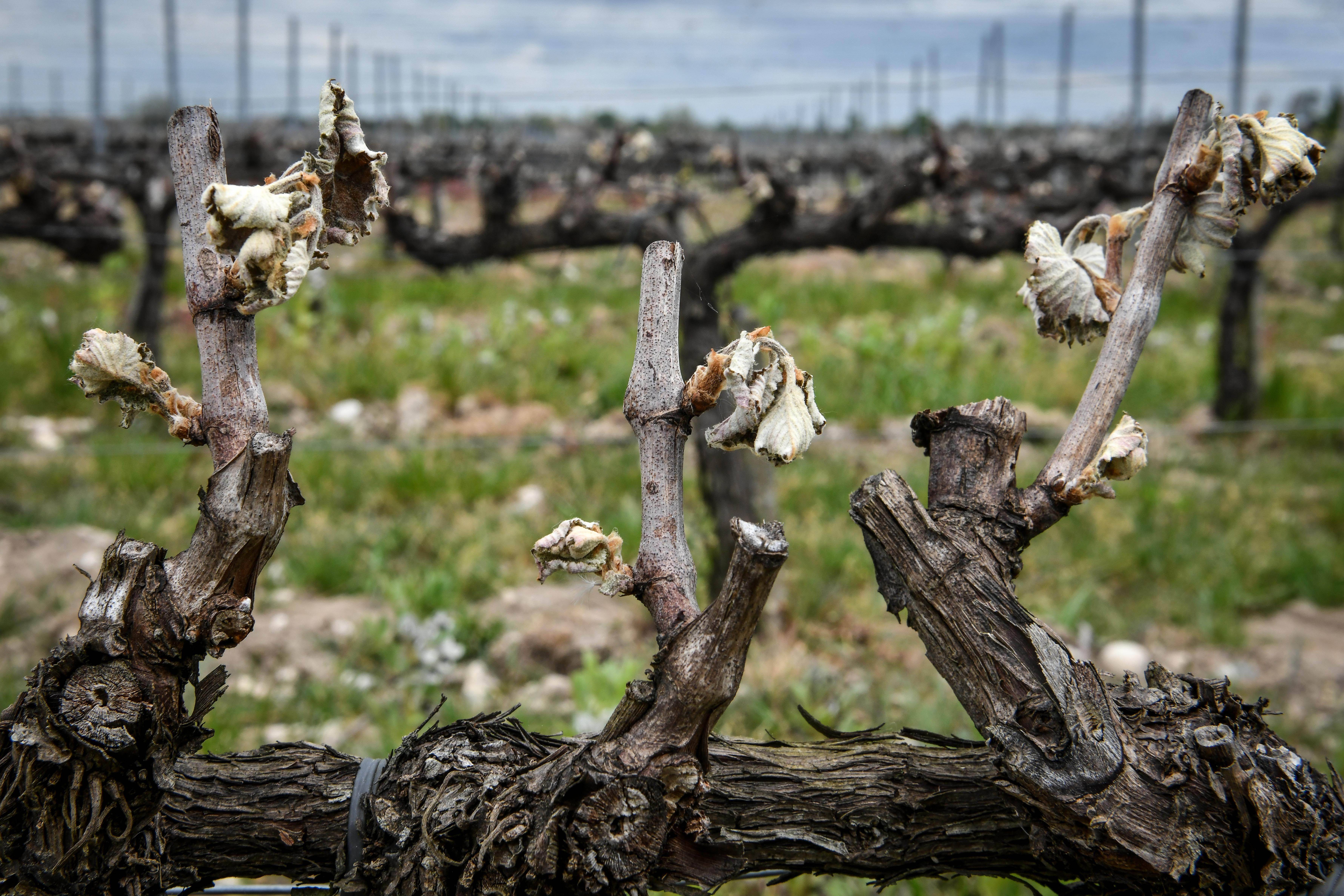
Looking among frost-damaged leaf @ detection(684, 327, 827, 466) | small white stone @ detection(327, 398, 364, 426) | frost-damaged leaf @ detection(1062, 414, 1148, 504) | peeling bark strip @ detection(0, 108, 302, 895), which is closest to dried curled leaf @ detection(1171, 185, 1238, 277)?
frost-damaged leaf @ detection(1062, 414, 1148, 504)

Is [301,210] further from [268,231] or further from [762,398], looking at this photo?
[762,398]

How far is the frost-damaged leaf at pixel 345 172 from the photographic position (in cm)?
85

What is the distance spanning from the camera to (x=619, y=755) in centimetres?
86

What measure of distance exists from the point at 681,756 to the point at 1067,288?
61 centimetres

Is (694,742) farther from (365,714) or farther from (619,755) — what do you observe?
(365,714)

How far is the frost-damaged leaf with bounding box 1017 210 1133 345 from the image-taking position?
3.17ft

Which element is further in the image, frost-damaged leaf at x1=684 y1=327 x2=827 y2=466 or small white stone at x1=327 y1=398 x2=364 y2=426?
small white stone at x1=327 y1=398 x2=364 y2=426

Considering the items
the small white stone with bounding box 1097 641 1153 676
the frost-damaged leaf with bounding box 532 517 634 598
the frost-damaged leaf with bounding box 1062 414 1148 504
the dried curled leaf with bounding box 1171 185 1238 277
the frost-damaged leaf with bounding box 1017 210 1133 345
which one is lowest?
the small white stone with bounding box 1097 641 1153 676

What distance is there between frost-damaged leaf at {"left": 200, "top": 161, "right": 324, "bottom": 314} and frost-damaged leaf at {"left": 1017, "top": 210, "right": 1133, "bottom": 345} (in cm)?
68

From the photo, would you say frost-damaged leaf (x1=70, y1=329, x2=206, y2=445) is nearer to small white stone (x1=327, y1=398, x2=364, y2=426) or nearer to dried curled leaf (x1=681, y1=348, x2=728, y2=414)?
dried curled leaf (x1=681, y1=348, x2=728, y2=414)

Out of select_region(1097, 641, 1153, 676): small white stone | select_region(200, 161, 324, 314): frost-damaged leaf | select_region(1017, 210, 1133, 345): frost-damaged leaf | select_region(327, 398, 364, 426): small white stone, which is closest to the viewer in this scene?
select_region(200, 161, 324, 314): frost-damaged leaf

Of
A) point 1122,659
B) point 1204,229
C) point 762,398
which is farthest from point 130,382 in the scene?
point 1122,659

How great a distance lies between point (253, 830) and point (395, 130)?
1041 inches

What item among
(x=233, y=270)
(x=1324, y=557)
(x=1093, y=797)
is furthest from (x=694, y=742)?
(x=1324, y=557)
